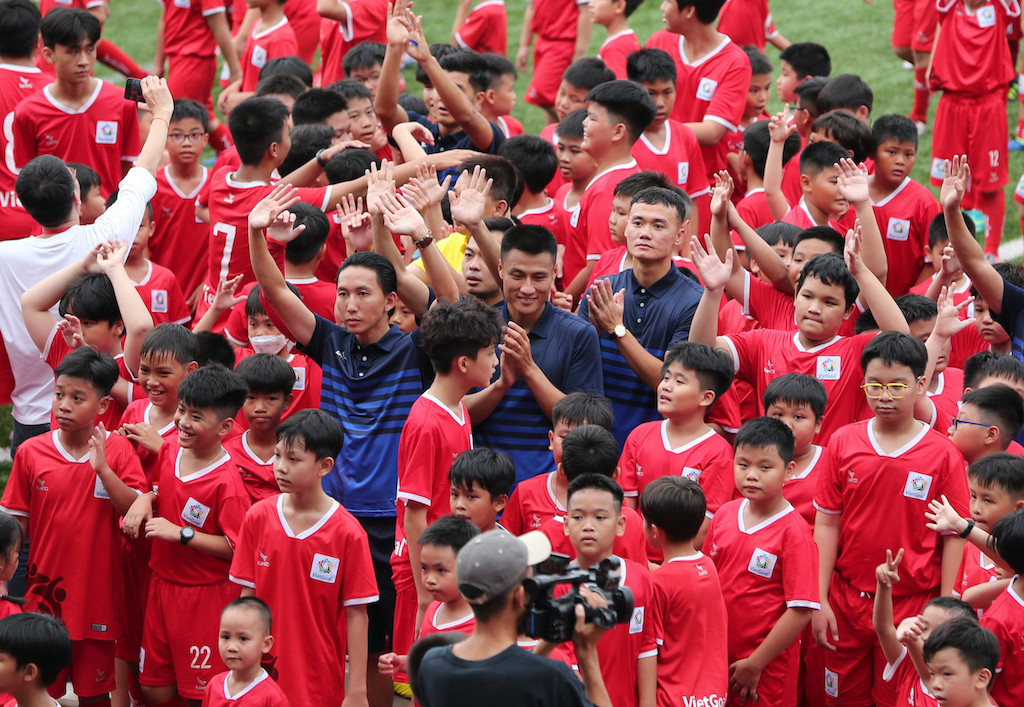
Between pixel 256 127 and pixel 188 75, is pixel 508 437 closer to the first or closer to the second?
pixel 256 127

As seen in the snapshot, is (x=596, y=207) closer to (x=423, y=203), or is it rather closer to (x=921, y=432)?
(x=423, y=203)

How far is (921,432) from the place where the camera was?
4859 mm

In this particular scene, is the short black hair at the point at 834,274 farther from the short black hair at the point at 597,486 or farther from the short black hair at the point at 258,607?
the short black hair at the point at 258,607

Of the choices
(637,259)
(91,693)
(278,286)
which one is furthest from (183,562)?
(637,259)

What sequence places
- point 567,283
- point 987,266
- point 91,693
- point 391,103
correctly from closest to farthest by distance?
1. point 91,693
2. point 987,266
3. point 567,283
4. point 391,103

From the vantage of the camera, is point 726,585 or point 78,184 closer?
point 726,585

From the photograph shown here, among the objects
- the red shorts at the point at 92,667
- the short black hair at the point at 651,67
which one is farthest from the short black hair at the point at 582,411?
the short black hair at the point at 651,67

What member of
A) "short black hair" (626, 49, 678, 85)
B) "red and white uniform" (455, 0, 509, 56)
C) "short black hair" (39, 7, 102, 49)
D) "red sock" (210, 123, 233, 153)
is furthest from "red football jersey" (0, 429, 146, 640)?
"red and white uniform" (455, 0, 509, 56)

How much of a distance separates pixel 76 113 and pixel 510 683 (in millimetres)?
5391

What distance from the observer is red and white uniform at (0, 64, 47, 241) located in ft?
24.4

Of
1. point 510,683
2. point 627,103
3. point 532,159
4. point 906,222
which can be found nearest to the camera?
point 510,683

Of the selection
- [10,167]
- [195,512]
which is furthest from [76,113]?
[195,512]

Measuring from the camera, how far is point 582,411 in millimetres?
4703

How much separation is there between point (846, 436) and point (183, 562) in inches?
105
